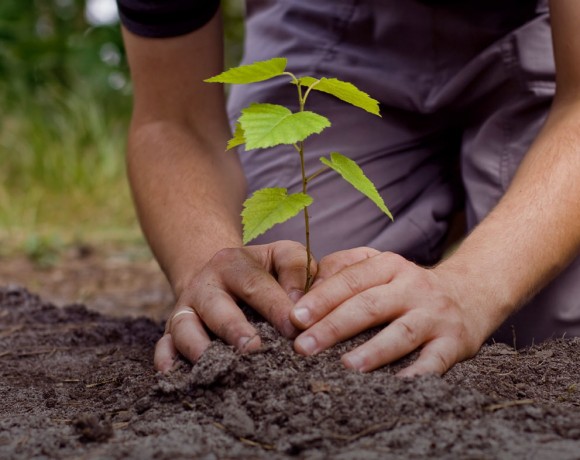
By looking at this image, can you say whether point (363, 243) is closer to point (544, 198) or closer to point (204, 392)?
point (544, 198)

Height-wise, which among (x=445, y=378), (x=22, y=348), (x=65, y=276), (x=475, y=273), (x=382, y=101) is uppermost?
(x=382, y=101)

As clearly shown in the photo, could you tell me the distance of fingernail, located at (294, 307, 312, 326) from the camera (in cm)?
149

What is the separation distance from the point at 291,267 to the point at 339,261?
10 cm

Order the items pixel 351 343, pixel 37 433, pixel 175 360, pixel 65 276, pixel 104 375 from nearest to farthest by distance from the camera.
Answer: pixel 37 433
pixel 351 343
pixel 175 360
pixel 104 375
pixel 65 276

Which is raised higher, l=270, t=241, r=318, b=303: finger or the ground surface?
l=270, t=241, r=318, b=303: finger

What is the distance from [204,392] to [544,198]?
916 mm

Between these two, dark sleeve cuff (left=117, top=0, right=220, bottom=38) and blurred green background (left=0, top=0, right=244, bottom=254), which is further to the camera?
blurred green background (left=0, top=0, right=244, bottom=254)

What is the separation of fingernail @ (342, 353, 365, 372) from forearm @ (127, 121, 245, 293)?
0.58 metres

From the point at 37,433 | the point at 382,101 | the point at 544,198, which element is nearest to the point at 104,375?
the point at 37,433

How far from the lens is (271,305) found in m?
1.55

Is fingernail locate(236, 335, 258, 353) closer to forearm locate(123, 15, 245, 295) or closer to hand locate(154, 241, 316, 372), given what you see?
hand locate(154, 241, 316, 372)

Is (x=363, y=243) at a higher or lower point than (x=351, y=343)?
lower

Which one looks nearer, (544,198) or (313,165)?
(544,198)

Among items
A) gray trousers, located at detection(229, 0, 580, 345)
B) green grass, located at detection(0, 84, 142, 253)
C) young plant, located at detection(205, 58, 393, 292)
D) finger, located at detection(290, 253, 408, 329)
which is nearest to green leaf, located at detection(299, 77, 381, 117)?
young plant, located at detection(205, 58, 393, 292)
